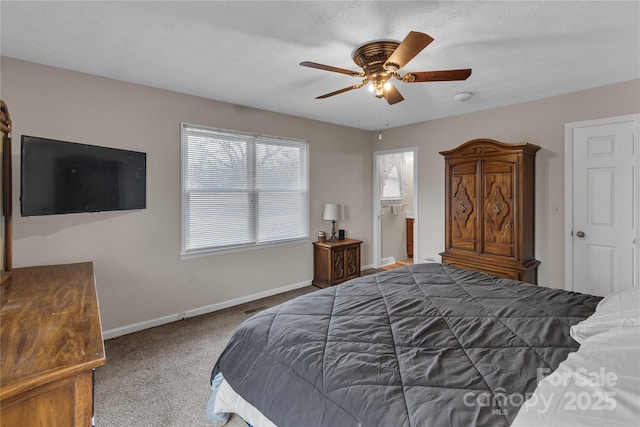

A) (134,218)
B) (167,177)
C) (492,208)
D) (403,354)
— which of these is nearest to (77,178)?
(134,218)

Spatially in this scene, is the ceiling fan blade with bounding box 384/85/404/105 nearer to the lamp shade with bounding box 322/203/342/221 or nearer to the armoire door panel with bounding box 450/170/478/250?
the armoire door panel with bounding box 450/170/478/250

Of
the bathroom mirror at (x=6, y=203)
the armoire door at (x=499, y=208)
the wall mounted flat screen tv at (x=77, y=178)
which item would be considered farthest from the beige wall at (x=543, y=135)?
the bathroom mirror at (x=6, y=203)

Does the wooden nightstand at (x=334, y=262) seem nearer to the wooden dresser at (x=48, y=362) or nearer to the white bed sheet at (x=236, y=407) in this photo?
the white bed sheet at (x=236, y=407)

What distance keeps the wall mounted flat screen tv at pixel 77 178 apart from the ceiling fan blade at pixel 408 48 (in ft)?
8.01

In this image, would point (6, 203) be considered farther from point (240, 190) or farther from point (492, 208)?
point (492, 208)

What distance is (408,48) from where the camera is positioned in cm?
174

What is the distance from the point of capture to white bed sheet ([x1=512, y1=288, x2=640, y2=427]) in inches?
28.6

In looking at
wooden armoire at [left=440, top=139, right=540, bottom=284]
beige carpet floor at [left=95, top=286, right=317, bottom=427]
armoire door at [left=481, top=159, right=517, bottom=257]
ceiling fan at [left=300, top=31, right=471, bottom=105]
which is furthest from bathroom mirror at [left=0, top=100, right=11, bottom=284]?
armoire door at [left=481, top=159, right=517, bottom=257]

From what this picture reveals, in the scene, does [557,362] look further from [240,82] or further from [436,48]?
[240,82]

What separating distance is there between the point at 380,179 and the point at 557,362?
4.41 meters

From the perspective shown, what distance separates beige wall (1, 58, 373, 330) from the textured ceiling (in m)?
0.20

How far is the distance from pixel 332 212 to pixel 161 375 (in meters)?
2.89

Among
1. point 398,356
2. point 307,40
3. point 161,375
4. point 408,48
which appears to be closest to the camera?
point 398,356

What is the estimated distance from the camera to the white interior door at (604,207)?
3.00 meters
